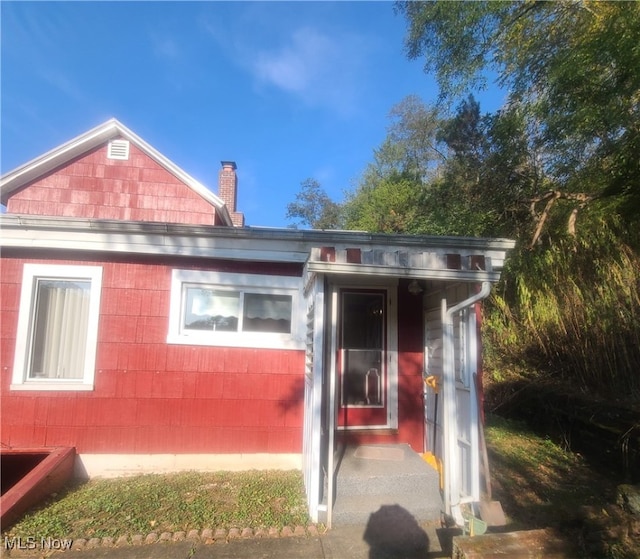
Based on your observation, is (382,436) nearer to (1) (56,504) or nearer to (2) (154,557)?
(2) (154,557)

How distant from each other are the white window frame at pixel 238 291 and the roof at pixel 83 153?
6.12 meters

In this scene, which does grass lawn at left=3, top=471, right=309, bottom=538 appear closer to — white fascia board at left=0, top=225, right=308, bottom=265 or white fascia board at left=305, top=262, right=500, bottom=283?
white fascia board at left=305, top=262, right=500, bottom=283

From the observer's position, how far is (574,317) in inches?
275

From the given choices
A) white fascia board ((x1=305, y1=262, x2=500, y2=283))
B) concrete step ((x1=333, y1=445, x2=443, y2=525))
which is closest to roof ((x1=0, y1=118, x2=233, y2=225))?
white fascia board ((x1=305, y1=262, x2=500, y2=283))

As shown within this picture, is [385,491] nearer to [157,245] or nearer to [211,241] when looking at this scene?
[211,241]

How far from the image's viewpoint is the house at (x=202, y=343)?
472cm

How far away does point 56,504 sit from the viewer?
13.1ft

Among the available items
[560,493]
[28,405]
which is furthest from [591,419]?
[28,405]

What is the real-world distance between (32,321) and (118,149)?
23.2ft

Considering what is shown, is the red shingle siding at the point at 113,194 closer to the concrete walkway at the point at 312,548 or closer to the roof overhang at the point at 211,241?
the roof overhang at the point at 211,241

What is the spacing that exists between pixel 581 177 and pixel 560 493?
6.31m

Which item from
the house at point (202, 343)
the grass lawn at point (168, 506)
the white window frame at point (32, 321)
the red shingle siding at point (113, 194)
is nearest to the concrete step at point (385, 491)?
the grass lawn at point (168, 506)

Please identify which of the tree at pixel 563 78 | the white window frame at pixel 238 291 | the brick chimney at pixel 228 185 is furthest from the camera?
the brick chimney at pixel 228 185

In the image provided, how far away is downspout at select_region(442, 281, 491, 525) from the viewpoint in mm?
3865
